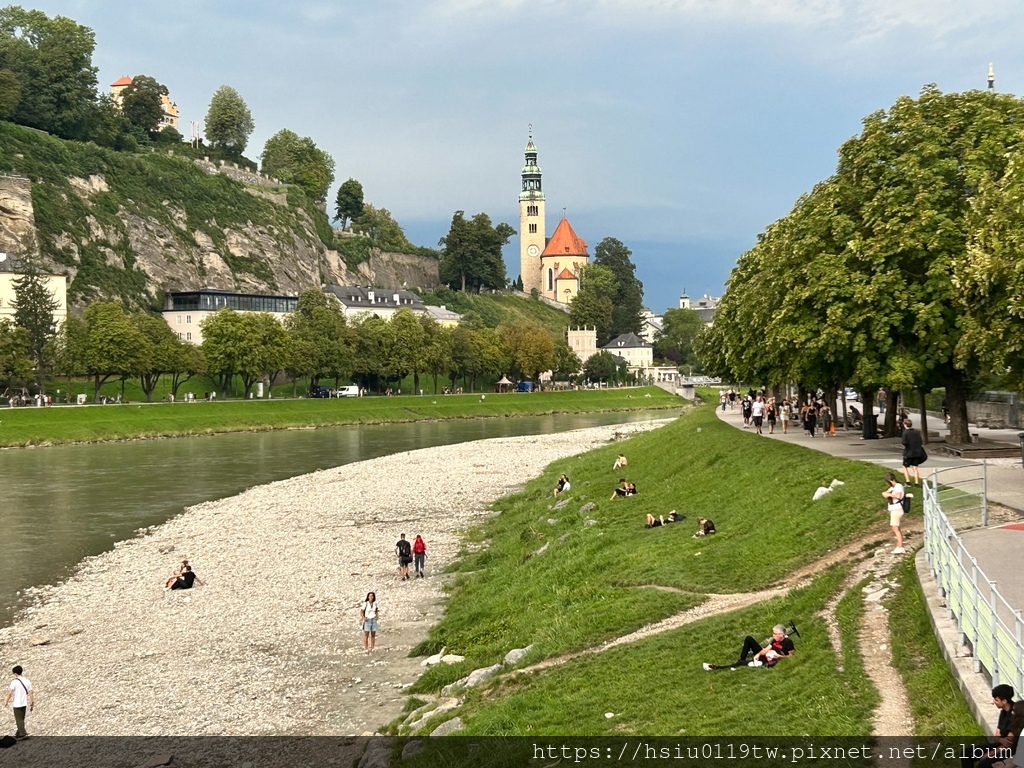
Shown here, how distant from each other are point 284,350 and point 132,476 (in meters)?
55.4

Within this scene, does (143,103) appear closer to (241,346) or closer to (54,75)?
(54,75)

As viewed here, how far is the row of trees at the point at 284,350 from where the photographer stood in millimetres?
101438

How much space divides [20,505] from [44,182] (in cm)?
10194

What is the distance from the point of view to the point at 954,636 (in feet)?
41.9

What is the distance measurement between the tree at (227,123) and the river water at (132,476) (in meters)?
109

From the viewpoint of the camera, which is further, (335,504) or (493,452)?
(493,452)

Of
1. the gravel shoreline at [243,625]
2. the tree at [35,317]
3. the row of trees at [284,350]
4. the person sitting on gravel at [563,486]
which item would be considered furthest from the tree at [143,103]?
the person sitting on gravel at [563,486]

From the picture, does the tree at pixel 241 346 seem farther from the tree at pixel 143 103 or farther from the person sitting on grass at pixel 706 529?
the person sitting on grass at pixel 706 529

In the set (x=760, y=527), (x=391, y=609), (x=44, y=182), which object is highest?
(x=44, y=182)

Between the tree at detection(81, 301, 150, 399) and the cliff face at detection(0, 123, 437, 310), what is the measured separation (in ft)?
90.7

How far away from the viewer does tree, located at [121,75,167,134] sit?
178 meters

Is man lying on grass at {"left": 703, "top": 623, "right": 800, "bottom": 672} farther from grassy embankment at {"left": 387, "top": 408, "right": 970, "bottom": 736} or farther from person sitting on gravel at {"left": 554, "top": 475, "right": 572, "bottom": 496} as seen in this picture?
person sitting on gravel at {"left": 554, "top": 475, "right": 572, "bottom": 496}

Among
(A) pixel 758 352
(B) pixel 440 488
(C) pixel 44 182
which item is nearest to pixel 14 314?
(C) pixel 44 182

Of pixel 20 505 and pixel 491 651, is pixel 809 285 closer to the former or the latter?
pixel 491 651
